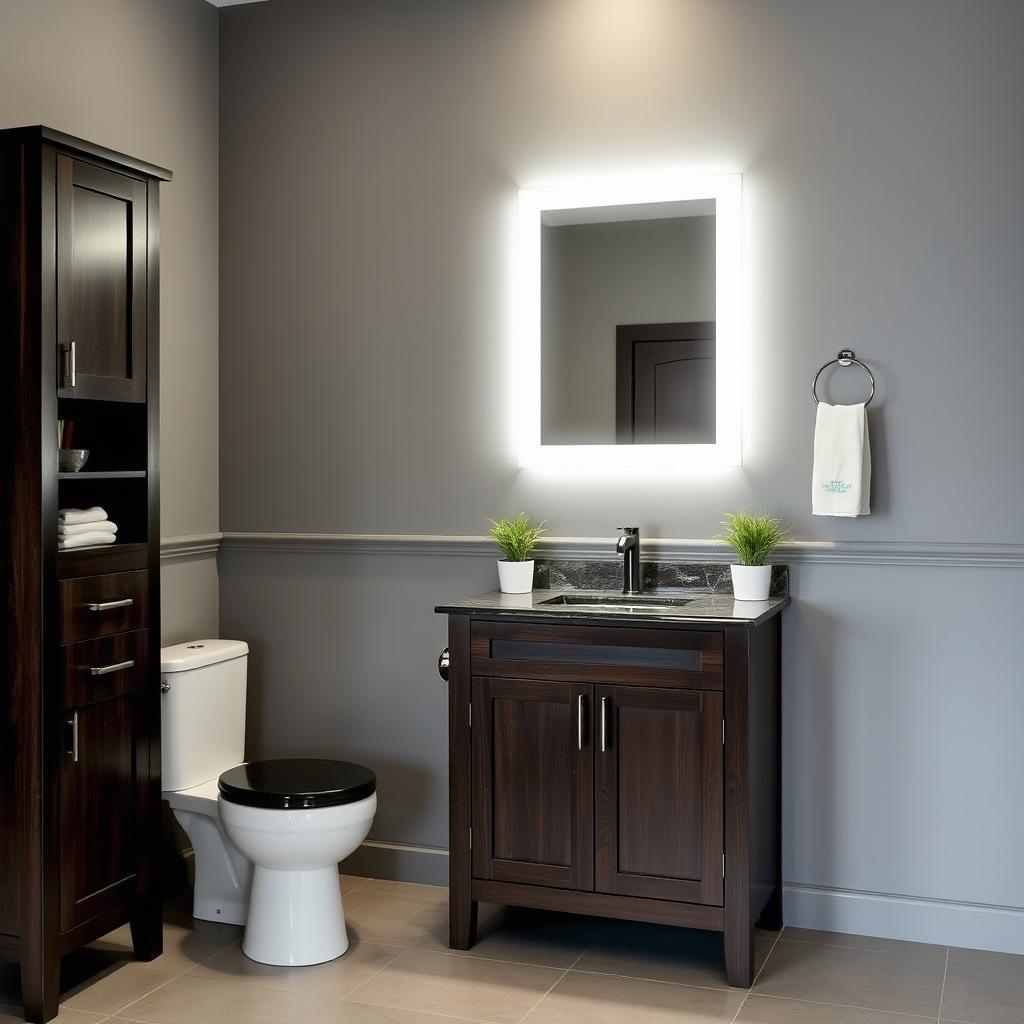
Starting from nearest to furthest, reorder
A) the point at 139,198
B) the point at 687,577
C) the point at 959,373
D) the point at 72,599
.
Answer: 1. the point at 72,599
2. the point at 139,198
3. the point at 959,373
4. the point at 687,577

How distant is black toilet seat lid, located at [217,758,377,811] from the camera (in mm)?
2775

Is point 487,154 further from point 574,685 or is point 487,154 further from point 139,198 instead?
point 574,685

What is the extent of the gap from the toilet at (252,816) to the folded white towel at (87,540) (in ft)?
1.53

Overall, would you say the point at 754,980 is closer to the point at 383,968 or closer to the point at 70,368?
the point at 383,968

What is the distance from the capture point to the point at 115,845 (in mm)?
2744

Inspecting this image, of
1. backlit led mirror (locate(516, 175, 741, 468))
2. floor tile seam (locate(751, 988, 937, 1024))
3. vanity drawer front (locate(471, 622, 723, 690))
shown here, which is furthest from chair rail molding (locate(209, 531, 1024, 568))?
floor tile seam (locate(751, 988, 937, 1024))

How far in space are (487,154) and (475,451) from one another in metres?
0.85

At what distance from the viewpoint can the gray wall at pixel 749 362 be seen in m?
2.95

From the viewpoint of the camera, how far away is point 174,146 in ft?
11.3

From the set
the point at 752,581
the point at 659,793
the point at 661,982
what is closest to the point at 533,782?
the point at 659,793

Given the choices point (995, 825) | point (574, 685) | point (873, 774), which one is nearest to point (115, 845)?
point (574, 685)

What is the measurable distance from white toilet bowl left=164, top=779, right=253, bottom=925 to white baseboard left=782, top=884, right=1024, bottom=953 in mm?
1440

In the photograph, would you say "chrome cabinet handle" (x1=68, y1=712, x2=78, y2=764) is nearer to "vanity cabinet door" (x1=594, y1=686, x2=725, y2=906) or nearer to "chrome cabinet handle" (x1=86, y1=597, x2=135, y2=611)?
"chrome cabinet handle" (x1=86, y1=597, x2=135, y2=611)

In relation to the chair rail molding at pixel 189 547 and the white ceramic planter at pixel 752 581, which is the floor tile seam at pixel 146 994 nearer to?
the chair rail molding at pixel 189 547
